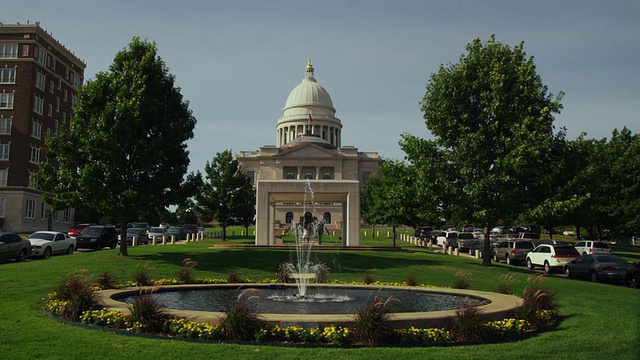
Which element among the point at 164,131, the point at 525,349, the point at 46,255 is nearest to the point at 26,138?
the point at 46,255

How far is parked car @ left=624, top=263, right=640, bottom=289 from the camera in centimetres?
2300

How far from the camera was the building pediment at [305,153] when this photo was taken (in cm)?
10450

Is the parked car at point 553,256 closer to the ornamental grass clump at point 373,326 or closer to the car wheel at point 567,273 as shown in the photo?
the car wheel at point 567,273

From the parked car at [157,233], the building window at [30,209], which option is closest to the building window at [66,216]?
the building window at [30,209]

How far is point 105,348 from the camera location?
8945 millimetres

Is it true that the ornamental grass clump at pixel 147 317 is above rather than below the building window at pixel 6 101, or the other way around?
below

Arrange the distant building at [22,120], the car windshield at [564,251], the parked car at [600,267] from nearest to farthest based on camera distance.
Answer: the parked car at [600,267]
the car windshield at [564,251]
the distant building at [22,120]

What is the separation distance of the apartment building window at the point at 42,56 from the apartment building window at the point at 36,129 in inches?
277

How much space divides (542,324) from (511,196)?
15940 mm

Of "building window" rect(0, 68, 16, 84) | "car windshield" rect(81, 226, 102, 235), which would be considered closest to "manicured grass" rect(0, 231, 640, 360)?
"car windshield" rect(81, 226, 102, 235)

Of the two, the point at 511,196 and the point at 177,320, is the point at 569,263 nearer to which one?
the point at 511,196

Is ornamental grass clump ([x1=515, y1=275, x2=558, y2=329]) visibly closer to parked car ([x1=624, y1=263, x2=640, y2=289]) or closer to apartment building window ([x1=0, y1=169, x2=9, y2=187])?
parked car ([x1=624, y1=263, x2=640, y2=289])

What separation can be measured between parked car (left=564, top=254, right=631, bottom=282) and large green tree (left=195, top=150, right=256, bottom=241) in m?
33.0

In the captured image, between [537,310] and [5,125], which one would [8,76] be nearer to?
[5,125]
